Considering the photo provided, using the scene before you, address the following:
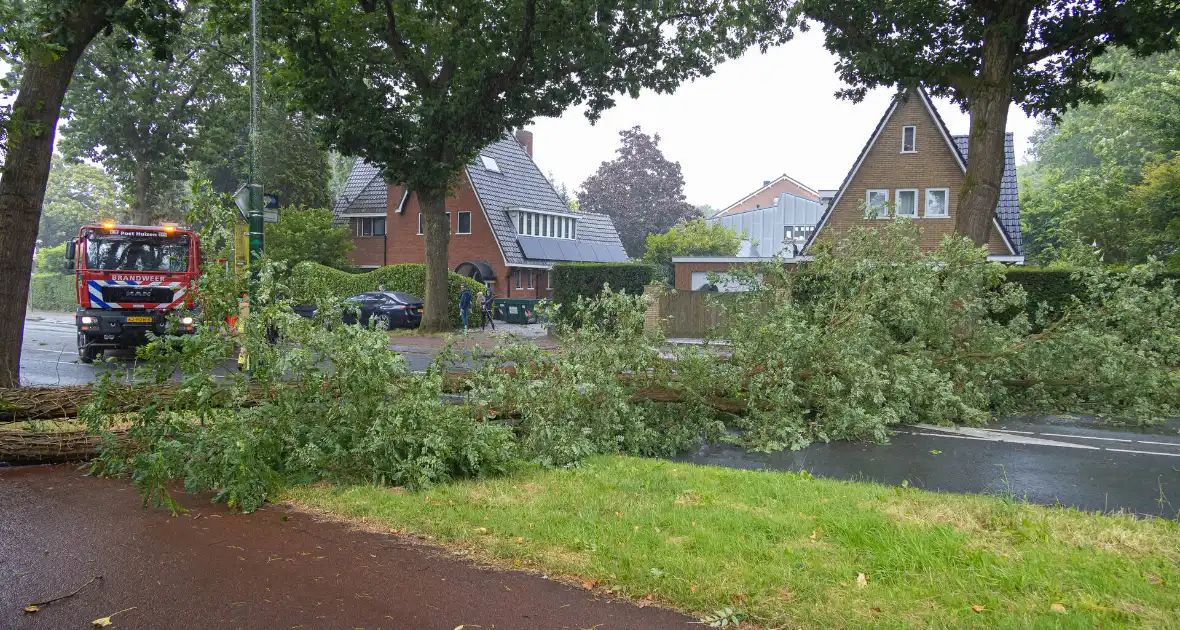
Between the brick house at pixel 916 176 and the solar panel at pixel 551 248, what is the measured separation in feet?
48.2

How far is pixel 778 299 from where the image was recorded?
10.8 m

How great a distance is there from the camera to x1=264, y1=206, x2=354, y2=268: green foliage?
34062 millimetres

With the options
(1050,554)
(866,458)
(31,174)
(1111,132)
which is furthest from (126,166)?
(1111,132)

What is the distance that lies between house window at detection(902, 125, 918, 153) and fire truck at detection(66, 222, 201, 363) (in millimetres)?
26006

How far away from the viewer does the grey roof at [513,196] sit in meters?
38.5

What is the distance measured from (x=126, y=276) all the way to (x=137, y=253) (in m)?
0.53

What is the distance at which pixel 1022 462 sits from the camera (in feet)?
27.0

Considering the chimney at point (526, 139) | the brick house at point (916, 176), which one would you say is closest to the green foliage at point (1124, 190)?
the brick house at point (916, 176)

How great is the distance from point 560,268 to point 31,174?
1933cm

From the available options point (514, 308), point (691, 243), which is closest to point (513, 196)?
point (514, 308)

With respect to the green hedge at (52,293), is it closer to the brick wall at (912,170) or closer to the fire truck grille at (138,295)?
the fire truck grille at (138,295)

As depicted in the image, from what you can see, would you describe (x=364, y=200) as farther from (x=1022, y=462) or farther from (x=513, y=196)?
(x=1022, y=462)

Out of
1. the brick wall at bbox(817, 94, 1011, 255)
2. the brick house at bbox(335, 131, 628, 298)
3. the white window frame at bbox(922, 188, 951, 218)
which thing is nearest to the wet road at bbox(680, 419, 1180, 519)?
the brick wall at bbox(817, 94, 1011, 255)

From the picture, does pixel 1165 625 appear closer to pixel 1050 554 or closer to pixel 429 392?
pixel 1050 554
